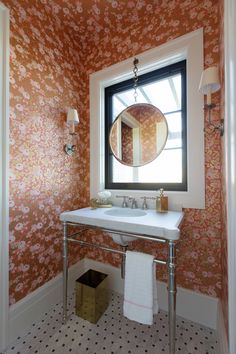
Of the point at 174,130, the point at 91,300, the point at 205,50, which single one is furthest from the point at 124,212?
the point at 205,50

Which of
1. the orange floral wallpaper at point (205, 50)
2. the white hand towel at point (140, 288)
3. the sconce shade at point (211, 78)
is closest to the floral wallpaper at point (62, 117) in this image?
the orange floral wallpaper at point (205, 50)

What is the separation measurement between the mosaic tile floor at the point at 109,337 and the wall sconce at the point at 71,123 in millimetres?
1388

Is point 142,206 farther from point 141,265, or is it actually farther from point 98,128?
point 98,128

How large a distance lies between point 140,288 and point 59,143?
1288 mm

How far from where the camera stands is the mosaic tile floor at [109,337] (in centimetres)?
103

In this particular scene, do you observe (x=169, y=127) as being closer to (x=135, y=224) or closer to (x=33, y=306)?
(x=135, y=224)

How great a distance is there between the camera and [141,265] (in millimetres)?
955

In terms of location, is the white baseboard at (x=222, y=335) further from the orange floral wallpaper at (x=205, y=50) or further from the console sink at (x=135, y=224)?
the console sink at (x=135, y=224)

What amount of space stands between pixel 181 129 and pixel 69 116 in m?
0.99

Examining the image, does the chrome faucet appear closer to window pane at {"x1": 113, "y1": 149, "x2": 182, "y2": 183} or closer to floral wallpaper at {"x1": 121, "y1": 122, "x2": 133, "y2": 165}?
window pane at {"x1": 113, "y1": 149, "x2": 182, "y2": 183}

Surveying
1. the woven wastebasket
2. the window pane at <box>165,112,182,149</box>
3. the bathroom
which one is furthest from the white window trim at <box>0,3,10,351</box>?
the window pane at <box>165,112,182,149</box>

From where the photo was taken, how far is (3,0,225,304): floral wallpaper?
1161 millimetres

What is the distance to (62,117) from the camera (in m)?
1.52

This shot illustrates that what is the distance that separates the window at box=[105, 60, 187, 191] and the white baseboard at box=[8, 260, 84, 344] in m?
1.02
